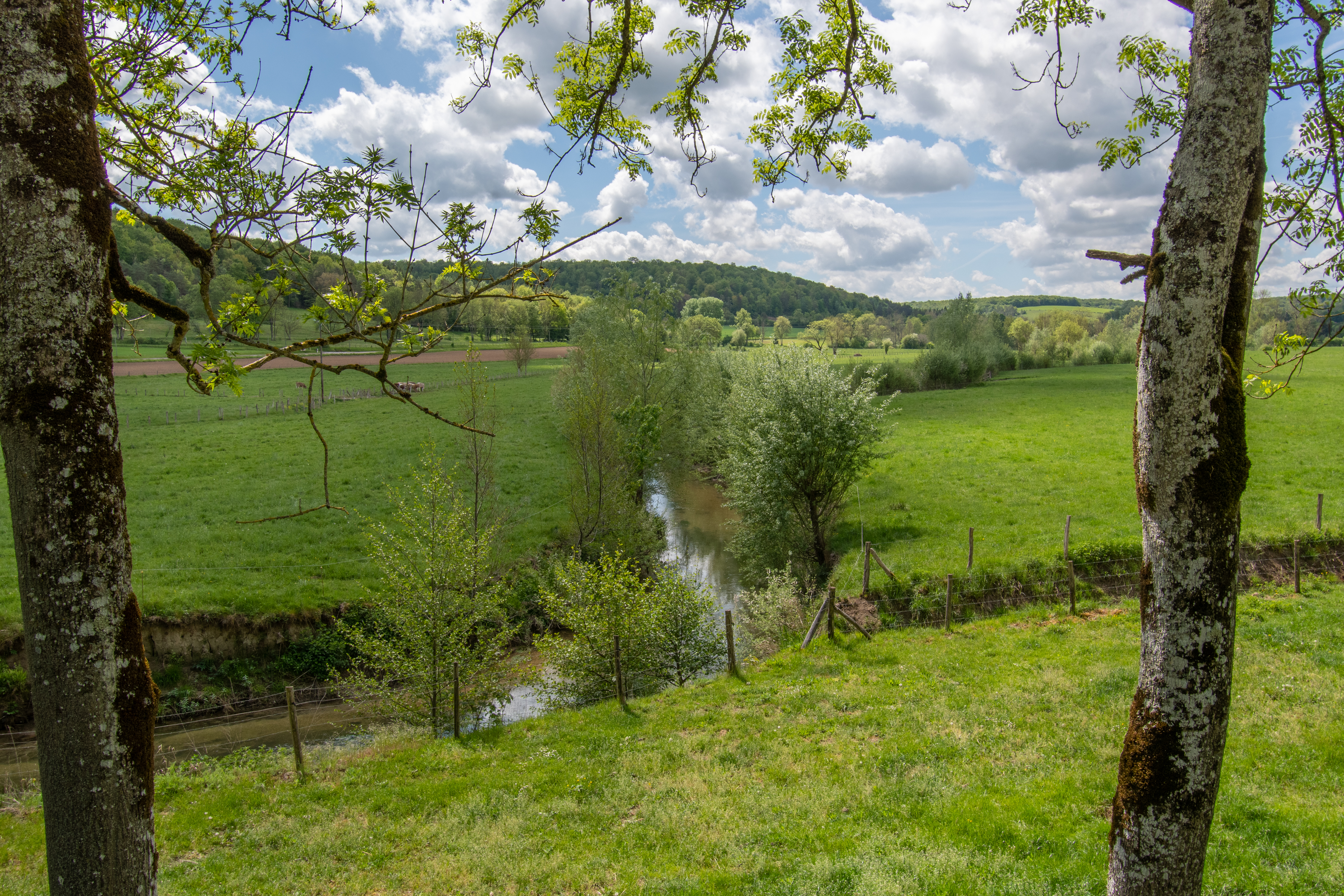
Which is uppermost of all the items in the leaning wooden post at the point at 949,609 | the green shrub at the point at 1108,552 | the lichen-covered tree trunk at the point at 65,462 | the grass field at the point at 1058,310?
the grass field at the point at 1058,310

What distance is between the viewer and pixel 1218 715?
313 centimetres

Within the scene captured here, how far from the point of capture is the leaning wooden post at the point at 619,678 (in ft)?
44.0

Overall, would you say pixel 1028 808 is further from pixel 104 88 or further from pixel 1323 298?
pixel 104 88

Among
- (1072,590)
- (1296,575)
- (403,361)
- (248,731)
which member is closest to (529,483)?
(403,361)

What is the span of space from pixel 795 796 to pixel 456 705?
7.69m

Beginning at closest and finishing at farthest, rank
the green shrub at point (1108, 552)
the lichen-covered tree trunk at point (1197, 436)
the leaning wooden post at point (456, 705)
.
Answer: the lichen-covered tree trunk at point (1197, 436), the leaning wooden post at point (456, 705), the green shrub at point (1108, 552)

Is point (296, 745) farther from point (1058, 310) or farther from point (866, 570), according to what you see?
point (1058, 310)

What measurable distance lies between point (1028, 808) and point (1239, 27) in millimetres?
7024

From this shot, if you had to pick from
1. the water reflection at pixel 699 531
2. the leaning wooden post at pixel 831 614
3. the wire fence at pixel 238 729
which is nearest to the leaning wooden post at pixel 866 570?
the leaning wooden post at pixel 831 614

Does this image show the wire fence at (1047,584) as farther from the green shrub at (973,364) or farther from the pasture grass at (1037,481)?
the green shrub at (973,364)

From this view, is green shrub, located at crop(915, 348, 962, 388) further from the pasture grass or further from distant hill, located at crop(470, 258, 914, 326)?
distant hill, located at crop(470, 258, 914, 326)

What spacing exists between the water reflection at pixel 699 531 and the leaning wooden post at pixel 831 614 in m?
4.01

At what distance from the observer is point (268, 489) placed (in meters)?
28.3

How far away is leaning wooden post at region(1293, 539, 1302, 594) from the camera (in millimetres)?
15625
